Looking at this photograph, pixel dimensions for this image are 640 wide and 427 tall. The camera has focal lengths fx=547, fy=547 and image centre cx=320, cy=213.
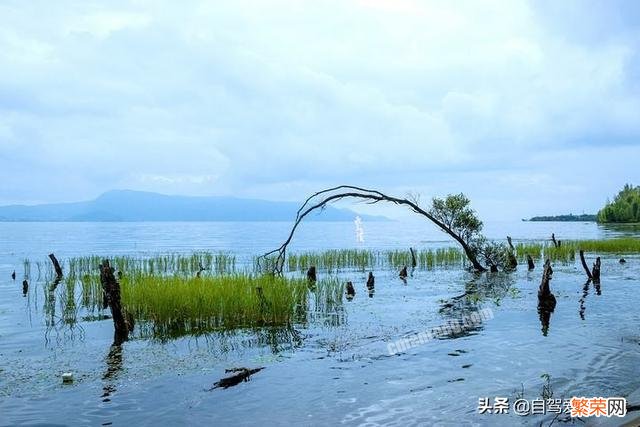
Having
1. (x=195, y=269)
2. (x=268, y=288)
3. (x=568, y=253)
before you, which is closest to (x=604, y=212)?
(x=568, y=253)

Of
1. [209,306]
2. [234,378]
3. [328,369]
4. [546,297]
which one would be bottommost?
[328,369]

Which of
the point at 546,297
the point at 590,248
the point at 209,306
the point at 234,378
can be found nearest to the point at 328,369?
the point at 234,378

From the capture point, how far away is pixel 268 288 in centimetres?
1884

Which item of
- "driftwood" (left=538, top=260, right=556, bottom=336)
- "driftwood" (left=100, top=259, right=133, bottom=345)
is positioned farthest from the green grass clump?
"driftwood" (left=538, top=260, right=556, bottom=336)

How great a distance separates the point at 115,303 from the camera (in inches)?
634

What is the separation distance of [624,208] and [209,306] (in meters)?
157

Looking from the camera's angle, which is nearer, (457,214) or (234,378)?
(234,378)

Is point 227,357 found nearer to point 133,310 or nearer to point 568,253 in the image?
point 133,310

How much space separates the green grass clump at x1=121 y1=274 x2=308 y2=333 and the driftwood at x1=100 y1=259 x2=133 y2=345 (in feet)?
3.42

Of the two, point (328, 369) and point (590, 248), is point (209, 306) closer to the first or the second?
point (328, 369)

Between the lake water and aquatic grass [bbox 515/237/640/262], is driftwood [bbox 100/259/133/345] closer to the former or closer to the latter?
the lake water

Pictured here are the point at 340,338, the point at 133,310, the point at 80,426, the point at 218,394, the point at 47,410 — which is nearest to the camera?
the point at 80,426

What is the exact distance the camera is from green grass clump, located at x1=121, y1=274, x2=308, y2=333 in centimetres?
1734

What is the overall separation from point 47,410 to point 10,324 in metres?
11.7
